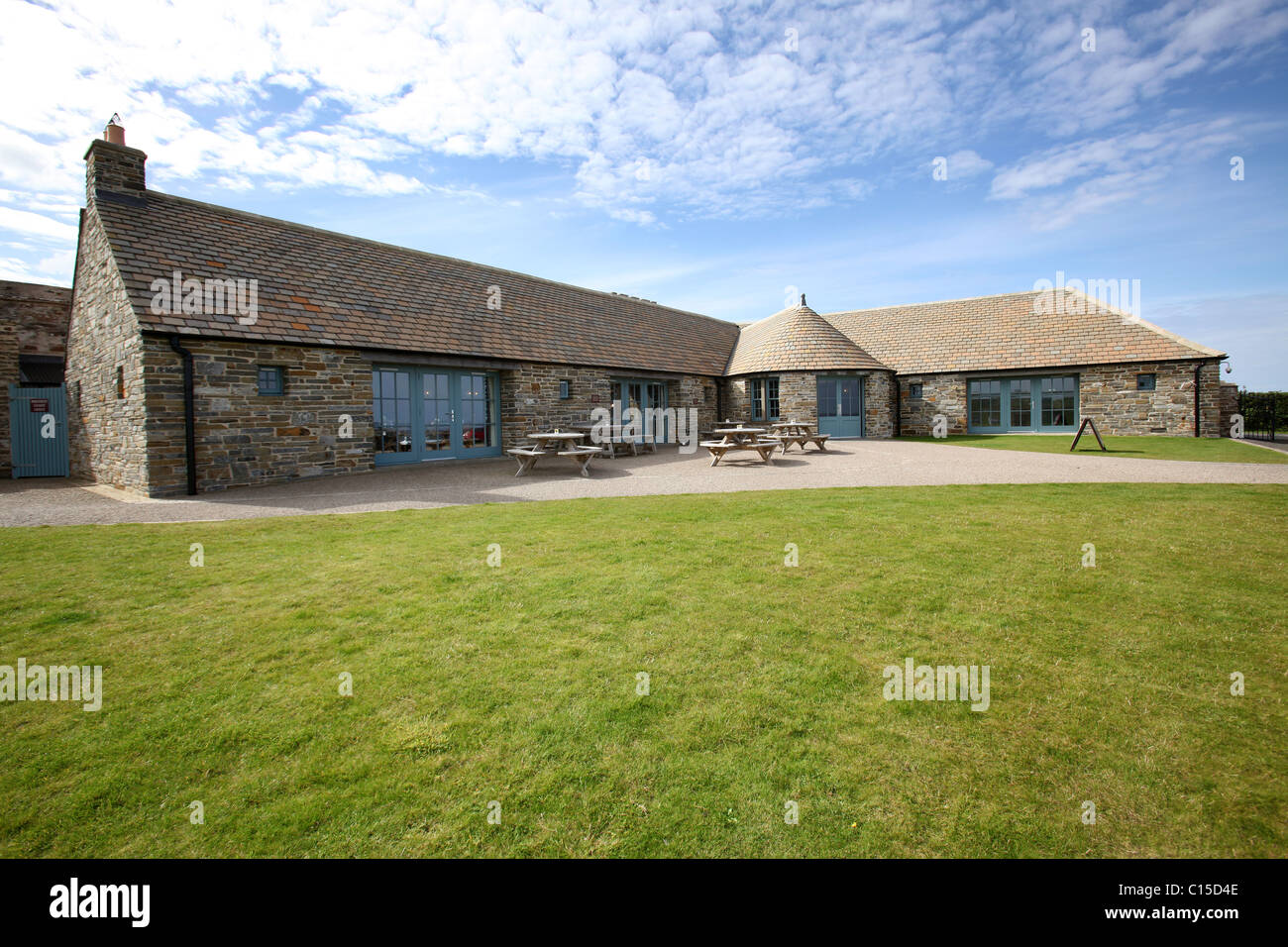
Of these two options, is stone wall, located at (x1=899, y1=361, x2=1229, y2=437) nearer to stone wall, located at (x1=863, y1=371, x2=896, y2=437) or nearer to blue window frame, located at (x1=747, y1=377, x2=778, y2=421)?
stone wall, located at (x1=863, y1=371, x2=896, y2=437)

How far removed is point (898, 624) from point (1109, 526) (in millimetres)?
4462

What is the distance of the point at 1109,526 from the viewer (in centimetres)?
694

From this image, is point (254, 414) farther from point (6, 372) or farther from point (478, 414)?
point (6, 372)

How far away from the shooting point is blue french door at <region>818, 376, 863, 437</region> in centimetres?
2386

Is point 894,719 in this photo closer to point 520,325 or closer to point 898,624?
point 898,624

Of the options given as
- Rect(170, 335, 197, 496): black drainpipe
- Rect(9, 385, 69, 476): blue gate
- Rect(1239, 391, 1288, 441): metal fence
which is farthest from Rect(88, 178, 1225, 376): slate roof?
Rect(9, 385, 69, 476): blue gate

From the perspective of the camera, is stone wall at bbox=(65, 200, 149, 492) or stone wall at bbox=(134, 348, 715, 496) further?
stone wall at bbox=(65, 200, 149, 492)

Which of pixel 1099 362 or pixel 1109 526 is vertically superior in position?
pixel 1099 362

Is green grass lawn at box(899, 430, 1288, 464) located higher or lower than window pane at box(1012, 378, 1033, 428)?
lower

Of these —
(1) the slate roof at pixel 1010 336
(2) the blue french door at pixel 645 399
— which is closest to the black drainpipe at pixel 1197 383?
(1) the slate roof at pixel 1010 336

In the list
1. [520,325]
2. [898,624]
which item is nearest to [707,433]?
[520,325]

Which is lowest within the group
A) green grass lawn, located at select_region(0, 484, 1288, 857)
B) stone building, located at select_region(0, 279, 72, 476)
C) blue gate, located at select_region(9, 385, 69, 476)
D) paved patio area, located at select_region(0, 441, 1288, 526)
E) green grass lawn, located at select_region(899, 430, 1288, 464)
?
green grass lawn, located at select_region(0, 484, 1288, 857)

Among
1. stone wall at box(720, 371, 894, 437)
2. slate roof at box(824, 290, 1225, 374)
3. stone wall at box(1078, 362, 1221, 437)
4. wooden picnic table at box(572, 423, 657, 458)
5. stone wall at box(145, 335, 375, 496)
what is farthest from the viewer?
stone wall at box(720, 371, 894, 437)

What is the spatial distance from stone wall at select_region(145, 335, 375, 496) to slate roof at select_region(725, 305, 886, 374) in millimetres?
15787
